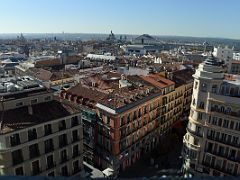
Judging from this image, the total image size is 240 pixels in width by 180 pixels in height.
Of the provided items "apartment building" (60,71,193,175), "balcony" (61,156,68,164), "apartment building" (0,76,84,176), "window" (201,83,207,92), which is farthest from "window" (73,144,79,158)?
"window" (201,83,207,92)

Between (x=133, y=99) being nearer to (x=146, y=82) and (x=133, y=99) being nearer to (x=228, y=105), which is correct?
(x=146, y=82)

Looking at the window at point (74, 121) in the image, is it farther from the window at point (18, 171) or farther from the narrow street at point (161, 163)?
the narrow street at point (161, 163)

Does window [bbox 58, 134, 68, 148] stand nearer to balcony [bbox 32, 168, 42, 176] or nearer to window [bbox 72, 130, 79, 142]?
window [bbox 72, 130, 79, 142]

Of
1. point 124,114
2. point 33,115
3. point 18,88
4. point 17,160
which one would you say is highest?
point 18,88

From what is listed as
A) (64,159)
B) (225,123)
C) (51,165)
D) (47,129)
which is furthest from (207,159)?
(47,129)

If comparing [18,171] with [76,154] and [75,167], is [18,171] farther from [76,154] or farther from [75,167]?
[75,167]

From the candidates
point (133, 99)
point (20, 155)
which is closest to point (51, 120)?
point (20, 155)

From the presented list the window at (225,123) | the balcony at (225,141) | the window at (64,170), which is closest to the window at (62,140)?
the window at (64,170)
